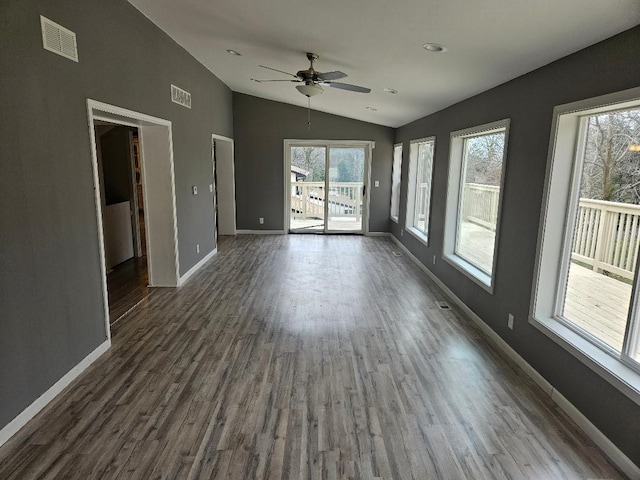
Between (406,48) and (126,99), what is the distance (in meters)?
2.61

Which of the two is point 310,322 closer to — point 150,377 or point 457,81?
point 150,377

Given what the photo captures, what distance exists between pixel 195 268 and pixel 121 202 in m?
1.57

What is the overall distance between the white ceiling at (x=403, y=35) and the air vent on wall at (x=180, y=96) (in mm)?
145

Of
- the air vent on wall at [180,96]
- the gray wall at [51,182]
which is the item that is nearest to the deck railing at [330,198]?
the air vent on wall at [180,96]

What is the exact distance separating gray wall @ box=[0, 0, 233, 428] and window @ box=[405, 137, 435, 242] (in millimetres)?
4416

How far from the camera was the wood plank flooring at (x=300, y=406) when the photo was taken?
6.92 feet

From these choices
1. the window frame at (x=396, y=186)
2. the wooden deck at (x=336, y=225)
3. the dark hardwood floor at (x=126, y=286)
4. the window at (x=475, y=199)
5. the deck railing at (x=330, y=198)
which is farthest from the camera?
the wooden deck at (x=336, y=225)

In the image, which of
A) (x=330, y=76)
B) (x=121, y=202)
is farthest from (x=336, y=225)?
(x=330, y=76)

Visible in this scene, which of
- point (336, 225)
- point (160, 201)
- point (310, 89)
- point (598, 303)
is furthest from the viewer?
point (336, 225)

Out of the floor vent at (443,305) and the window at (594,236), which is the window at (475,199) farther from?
the window at (594,236)

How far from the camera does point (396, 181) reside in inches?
331

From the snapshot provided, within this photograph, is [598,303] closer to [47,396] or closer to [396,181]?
[47,396]

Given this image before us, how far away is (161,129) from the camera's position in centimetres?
466

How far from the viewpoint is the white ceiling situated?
2188mm
